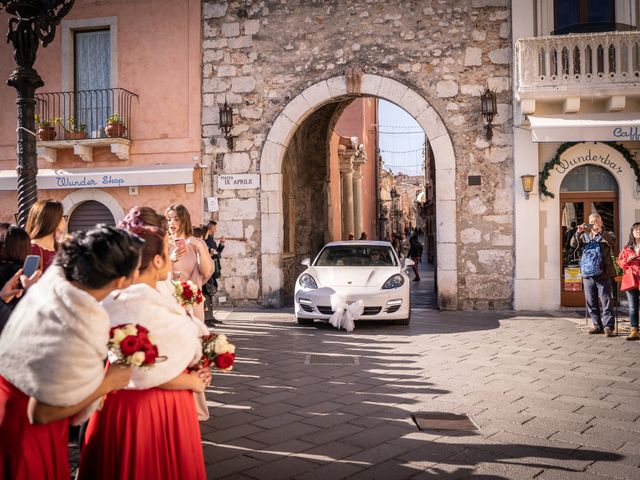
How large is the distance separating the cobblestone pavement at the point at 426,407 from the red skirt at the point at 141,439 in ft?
3.87

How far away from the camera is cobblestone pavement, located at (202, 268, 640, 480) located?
3637 mm

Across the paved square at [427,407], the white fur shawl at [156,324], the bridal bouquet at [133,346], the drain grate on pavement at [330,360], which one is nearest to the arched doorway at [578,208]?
the paved square at [427,407]

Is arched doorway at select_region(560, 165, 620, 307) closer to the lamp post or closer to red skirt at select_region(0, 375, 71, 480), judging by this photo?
the lamp post

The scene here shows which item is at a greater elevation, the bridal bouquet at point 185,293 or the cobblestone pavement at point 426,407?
the bridal bouquet at point 185,293

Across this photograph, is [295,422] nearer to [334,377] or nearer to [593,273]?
[334,377]

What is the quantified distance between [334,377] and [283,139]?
7364 millimetres

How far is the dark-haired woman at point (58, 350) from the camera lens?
188 centimetres

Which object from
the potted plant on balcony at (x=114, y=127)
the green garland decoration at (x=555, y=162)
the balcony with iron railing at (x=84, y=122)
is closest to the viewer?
the green garland decoration at (x=555, y=162)

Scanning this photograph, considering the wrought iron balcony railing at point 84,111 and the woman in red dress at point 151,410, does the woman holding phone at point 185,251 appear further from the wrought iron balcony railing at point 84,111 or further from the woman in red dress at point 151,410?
the wrought iron balcony railing at point 84,111

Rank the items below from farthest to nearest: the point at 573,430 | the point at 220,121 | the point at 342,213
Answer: the point at 342,213 → the point at 220,121 → the point at 573,430

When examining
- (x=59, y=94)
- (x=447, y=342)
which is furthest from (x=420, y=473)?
(x=59, y=94)

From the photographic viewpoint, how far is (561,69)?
35.0 feet

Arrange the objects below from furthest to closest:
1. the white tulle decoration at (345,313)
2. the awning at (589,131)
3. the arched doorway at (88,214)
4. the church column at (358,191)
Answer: the church column at (358,191), the arched doorway at (88,214), the awning at (589,131), the white tulle decoration at (345,313)

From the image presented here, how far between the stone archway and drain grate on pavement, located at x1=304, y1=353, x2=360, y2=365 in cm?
501
